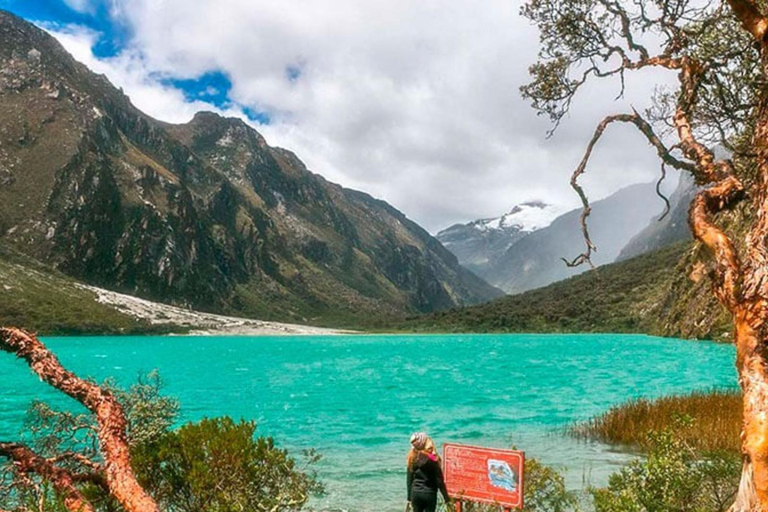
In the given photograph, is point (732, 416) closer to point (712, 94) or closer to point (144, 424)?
point (712, 94)

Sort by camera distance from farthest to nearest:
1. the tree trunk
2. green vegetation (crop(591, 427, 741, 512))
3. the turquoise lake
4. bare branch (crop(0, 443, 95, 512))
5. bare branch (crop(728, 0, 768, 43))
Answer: the turquoise lake, green vegetation (crop(591, 427, 741, 512)), bare branch (crop(0, 443, 95, 512)), bare branch (crop(728, 0, 768, 43)), the tree trunk

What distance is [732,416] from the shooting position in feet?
81.1

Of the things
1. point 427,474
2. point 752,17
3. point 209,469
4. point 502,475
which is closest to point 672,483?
→ point 502,475

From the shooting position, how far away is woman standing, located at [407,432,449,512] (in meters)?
10.7

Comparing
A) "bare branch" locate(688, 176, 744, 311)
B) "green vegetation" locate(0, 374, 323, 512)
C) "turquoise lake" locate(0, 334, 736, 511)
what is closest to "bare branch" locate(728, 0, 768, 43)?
"bare branch" locate(688, 176, 744, 311)

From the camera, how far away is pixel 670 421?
78.6ft

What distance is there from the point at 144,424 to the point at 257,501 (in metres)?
2.92

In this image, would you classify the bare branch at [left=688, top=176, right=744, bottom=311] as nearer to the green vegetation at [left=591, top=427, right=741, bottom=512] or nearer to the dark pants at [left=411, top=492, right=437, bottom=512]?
the green vegetation at [left=591, top=427, right=741, bottom=512]

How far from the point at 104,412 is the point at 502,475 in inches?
242

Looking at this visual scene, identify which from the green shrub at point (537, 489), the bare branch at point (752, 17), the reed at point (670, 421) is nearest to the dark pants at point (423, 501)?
the green shrub at point (537, 489)

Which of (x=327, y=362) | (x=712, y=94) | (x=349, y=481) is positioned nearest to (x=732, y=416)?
(x=349, y=481)

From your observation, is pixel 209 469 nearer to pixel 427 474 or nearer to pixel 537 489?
pixel 427 474

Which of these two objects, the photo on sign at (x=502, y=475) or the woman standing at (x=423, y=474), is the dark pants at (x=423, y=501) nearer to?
the woman standing at (x=423, y=474)

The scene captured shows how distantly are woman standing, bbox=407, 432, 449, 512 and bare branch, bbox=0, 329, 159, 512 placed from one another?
4.68m
